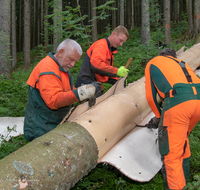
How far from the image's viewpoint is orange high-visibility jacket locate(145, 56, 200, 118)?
227 centimetres

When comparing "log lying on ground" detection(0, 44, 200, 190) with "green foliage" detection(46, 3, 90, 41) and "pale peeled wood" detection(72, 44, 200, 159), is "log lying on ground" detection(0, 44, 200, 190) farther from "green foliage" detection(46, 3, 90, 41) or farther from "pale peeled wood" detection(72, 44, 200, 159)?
"green foliage" detection(46, 3, 90, 41)

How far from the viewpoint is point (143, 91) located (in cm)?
370

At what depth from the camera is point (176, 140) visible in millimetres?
2141

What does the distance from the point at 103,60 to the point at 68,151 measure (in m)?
2.28

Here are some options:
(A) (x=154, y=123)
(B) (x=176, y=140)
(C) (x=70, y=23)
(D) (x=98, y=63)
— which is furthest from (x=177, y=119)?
(C) (x=70, y=23)

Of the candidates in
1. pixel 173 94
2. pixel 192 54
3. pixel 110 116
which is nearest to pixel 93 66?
pixel 110 116

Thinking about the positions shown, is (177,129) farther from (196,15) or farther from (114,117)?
(196,15)

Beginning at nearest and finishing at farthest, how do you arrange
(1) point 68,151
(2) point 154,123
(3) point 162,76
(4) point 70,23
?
(1) point 68,151 < (3) point 162,76 < (2) point 154,123 < (4) point 70,23

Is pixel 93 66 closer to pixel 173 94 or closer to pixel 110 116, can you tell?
pixel 110 116

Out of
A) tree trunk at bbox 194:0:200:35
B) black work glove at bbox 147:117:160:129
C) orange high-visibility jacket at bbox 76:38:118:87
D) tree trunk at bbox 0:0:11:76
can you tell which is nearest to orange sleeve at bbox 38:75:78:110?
black work glove at bbox 147:117:160:129

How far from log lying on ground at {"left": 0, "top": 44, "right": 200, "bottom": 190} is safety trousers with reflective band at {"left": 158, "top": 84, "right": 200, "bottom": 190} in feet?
2.36

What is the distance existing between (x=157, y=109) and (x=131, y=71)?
4002 millimetres

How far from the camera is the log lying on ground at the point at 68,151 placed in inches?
57.3

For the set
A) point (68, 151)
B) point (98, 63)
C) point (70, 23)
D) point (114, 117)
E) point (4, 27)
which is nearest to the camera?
point (68, 151)
